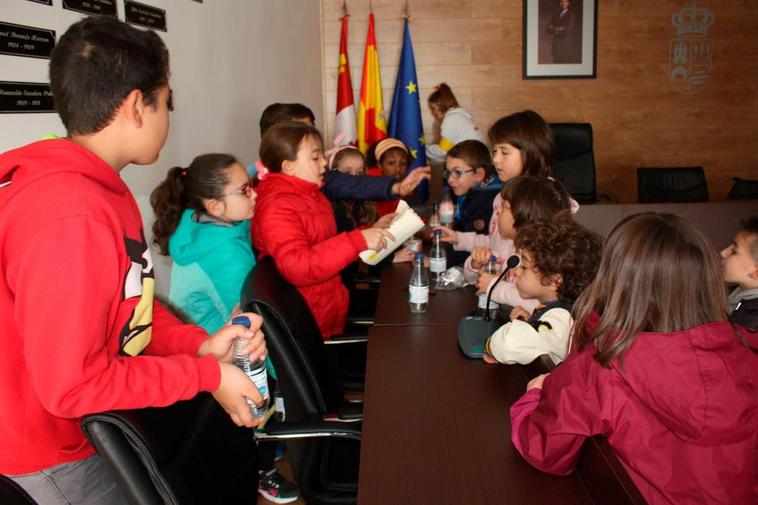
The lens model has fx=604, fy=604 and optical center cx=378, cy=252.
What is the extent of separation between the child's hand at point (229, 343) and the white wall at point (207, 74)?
37.5 inches

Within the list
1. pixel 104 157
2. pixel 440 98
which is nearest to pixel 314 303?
pixel 104 157

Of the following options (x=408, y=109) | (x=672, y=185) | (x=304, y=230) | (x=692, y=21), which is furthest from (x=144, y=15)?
(x=692, y=21)

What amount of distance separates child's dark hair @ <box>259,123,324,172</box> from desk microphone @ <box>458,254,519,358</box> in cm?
94

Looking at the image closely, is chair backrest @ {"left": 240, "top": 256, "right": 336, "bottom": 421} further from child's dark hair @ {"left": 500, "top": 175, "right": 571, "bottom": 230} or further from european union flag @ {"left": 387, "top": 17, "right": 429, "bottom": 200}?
european union flag @ {"left": 387, "top": 17, "right": 429, "bottom": 200}

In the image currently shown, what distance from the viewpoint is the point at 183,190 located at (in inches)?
80.5

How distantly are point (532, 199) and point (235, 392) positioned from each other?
4.99 feet

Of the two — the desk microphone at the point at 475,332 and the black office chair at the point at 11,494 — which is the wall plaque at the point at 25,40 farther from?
the desk microphone at the point at 475,332

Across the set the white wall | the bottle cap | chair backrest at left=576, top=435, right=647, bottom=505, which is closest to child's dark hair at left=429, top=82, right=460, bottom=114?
the white wall

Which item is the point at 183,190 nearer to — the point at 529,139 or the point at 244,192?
the point at 244,192

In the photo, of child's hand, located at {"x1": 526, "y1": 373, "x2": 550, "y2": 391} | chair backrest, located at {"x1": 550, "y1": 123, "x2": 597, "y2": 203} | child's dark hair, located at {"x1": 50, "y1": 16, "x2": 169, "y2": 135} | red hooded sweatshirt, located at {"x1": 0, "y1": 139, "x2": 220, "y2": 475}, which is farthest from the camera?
chair backrest, located at {"x1": 550, "y1": 123, "x2": 597, "y2": 203}

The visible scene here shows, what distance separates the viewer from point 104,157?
1.00 metres

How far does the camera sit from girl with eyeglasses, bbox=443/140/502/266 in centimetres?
303

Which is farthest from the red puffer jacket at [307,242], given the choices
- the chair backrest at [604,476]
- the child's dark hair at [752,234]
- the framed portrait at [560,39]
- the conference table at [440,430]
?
the framed portrait at [560,39]

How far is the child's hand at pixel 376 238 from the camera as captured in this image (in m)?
2.10
